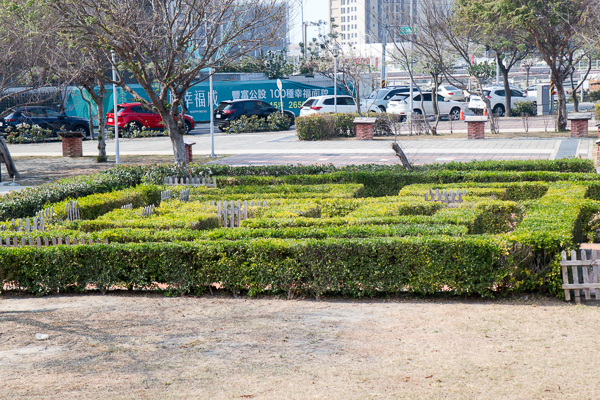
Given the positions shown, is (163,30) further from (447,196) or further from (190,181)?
(447,196)

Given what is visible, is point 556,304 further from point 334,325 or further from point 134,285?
point 134,285

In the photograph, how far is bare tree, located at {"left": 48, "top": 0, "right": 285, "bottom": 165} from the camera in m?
12.2

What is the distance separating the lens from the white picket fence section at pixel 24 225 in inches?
319

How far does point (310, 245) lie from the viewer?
672cm

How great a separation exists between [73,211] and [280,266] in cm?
433

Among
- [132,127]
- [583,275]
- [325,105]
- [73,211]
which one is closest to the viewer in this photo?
[583,275]

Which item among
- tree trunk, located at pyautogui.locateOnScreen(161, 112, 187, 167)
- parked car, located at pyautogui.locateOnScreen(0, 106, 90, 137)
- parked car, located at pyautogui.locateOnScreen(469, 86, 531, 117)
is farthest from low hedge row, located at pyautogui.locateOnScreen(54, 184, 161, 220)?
parked car, located at pyautogui.locateOnScreen(469, 86, 531, 117)

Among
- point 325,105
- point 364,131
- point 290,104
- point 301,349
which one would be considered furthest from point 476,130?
point 301,349

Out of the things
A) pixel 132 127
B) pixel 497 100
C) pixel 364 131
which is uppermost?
pixel 497 100

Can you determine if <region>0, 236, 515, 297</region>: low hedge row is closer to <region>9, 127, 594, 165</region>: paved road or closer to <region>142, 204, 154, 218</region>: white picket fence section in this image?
<region>142, 204, 154, 218</region>: white picket fence section

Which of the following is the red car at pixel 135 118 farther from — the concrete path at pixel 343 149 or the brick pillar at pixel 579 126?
the brick pillar at pixel 579 126

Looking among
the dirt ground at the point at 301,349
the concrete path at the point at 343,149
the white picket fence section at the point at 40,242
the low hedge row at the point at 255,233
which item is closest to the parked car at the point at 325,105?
the concrete path at the point at 343,149

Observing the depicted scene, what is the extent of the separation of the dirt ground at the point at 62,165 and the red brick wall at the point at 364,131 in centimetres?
673

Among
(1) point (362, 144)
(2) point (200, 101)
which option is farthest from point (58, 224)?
(2) point (200, 101)
